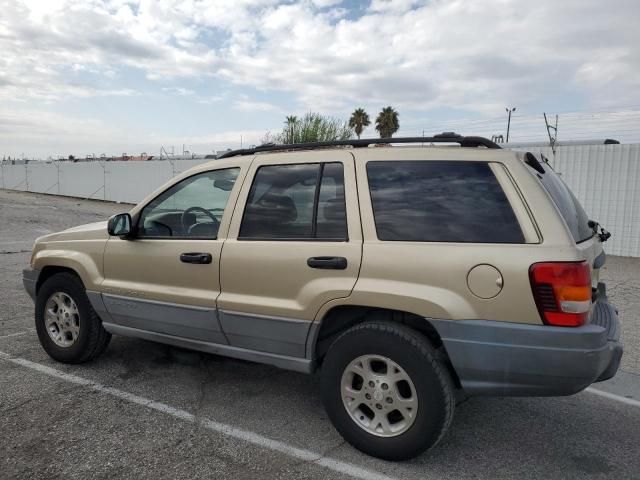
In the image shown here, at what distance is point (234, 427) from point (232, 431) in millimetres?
55

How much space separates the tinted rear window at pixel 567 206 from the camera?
2.83 meters

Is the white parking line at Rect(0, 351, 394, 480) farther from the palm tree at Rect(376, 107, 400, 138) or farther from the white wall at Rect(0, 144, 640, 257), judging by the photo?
the palm tree at Rect(376, 107, 400, 138)

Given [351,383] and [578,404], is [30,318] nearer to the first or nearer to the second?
[351,383]

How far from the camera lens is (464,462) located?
9.55 feet

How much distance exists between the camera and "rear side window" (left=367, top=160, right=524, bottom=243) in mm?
2678

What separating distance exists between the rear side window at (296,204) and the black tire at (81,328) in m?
1.71

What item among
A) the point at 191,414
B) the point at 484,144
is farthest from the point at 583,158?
the point at 191,414

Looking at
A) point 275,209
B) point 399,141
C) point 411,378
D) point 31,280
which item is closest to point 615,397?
point 411,378

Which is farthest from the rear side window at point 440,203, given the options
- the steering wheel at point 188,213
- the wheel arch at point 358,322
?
the steering wheel at point 188,213

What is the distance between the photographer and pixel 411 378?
2.74 meters

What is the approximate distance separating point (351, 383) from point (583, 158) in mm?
10658

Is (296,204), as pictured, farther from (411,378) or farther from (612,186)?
(612,186)

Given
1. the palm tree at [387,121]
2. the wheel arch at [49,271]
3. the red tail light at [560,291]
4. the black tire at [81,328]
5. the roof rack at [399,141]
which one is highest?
the palm tree at [387,121]

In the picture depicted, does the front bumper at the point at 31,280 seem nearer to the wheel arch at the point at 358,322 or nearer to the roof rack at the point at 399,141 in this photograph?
the roof rack at the point at 399,141
